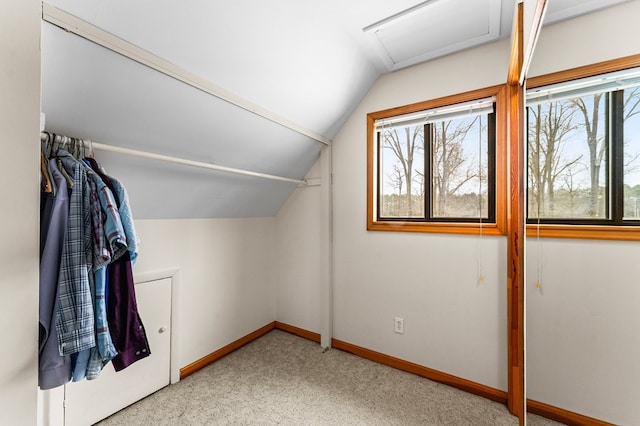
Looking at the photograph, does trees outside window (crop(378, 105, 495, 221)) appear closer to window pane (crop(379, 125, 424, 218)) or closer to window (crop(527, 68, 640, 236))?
window pane (crop(379, 125, 424, 218))

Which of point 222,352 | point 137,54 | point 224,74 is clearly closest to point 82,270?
point 137,54

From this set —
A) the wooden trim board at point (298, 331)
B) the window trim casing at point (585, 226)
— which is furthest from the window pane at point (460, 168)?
the wooden trim board at point (298, 331)

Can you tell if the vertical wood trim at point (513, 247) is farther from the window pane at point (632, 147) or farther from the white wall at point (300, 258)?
the white wall at point (300, 258)

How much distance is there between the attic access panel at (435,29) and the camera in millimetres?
1484

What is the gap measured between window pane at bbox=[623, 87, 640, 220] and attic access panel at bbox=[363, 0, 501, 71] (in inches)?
49.0

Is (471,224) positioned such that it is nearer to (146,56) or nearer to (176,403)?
(146,56)

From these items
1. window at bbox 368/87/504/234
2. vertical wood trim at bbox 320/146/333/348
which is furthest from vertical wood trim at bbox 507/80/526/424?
vertical wood trim at bbox 320/146/333/348

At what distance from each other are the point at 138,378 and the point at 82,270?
46.0 inches

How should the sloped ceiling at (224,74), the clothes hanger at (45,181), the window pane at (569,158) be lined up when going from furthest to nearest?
the sloped ceiling at (224,74)
the clothes hanger at (45,181)
the window pane at (569,158)

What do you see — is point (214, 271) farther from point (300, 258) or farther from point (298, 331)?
point (298, 331)

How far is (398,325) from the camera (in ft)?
6.85

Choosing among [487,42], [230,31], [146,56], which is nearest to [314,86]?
[230,31]

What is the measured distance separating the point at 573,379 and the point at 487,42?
6.21ft

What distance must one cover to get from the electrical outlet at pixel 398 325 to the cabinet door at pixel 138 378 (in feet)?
5.40
